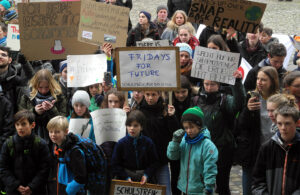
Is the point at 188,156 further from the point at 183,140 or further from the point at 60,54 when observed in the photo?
the point at 60,54

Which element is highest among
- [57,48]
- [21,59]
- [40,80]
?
[57,48]

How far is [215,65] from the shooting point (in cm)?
593

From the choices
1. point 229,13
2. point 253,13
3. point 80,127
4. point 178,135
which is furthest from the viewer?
point 229,13

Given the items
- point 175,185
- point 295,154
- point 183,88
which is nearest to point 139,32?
point 183,88

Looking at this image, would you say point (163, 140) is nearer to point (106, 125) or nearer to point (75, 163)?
point (106, 125)

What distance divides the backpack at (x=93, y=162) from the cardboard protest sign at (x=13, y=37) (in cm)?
357

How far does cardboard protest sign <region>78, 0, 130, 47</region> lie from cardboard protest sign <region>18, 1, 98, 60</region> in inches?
7.0

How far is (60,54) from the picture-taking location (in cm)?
714

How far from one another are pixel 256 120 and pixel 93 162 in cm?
189

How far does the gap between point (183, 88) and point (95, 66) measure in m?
1.53

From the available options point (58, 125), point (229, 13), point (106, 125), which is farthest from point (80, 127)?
point (229, 13)

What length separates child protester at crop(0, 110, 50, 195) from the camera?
525 cm

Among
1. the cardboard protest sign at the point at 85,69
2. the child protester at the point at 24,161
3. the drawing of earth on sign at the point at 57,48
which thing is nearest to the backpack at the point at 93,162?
the child protester at the point at 24,161

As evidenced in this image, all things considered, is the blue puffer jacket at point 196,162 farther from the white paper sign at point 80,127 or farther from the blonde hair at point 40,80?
the blonde hair at point 40,80
